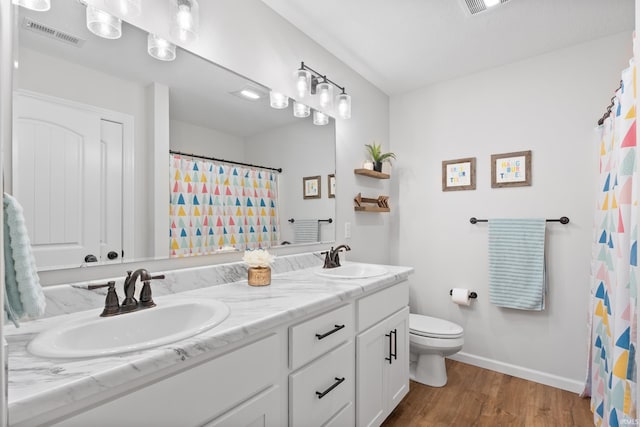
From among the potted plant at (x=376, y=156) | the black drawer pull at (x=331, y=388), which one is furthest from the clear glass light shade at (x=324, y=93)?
the black drawer pull at (x=331, y=388)

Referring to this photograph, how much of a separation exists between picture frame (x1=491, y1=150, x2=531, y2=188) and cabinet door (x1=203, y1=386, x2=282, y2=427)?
223cm

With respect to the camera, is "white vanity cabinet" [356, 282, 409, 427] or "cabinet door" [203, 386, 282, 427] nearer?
"cabinet door" [203, 386, 282, 427]

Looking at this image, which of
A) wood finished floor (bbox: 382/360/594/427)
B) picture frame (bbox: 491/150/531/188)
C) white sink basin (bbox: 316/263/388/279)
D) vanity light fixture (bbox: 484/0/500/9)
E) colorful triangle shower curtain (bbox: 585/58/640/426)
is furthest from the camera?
picture frame (bbox: 491/150/531/188)

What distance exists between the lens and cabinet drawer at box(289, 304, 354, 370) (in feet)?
3.66

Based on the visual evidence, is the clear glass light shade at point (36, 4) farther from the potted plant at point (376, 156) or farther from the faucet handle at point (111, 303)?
the potted plant at point (376, 156)

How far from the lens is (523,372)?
7.69ft

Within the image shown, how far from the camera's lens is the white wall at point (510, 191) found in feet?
7.04

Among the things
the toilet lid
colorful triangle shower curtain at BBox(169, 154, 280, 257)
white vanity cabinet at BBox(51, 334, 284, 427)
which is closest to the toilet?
the toilet lid

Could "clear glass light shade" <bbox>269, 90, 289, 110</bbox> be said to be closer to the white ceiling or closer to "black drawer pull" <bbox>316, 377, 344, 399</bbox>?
the white ceiling

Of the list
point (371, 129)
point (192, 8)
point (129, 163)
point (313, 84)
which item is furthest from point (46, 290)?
point (371, 129)

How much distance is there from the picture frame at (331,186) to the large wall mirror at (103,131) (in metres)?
0.67

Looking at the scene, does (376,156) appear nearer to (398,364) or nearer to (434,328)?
(434,328)

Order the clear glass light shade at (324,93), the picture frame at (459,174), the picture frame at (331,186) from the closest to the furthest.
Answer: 1. the clear glass light shade at (324,93)
2. the picture frame at (331,186)
3. the picture frame at (459,174)

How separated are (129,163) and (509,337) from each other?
2.72 metres
